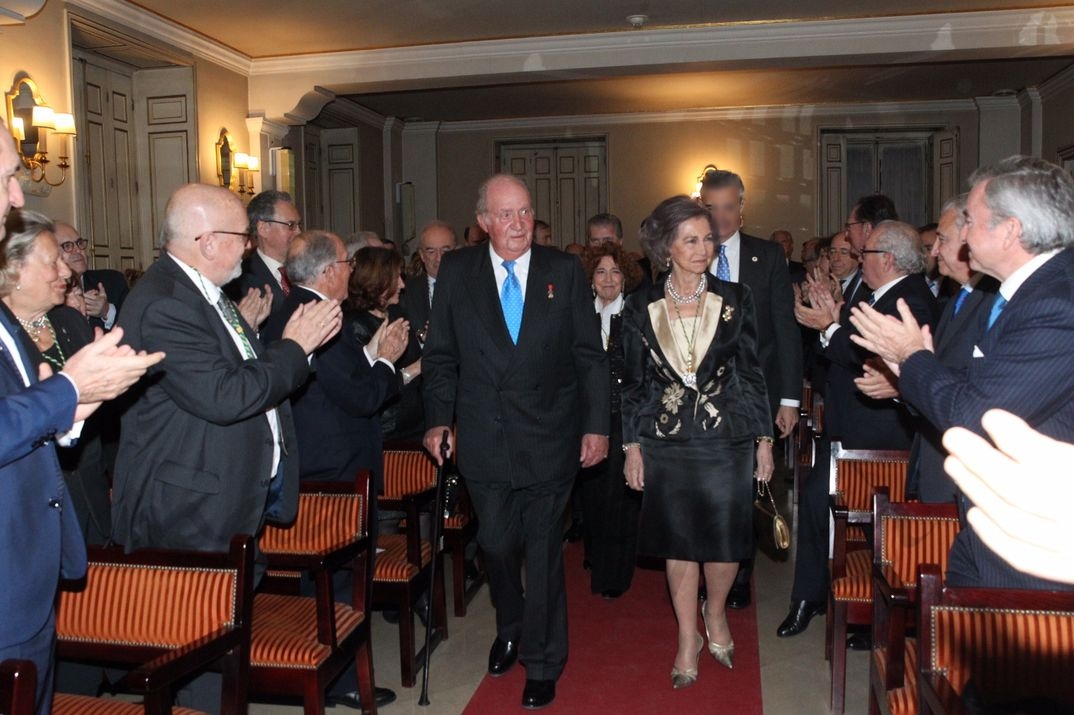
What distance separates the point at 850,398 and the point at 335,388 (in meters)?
2.16

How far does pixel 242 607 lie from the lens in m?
2.28

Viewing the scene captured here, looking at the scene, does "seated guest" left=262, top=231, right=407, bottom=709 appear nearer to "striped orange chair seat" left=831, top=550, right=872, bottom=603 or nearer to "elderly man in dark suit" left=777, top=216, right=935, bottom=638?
"striped orange chair seat" left=831, top=550, right=872, bottom=603

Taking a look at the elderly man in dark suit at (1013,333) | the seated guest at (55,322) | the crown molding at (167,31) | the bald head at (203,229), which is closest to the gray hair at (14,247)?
the seated guest at (55,322)

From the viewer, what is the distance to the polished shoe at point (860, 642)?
159 inches

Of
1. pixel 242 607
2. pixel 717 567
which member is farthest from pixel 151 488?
pixel 717 567

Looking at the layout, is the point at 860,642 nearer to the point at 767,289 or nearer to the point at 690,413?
the point at 690,413

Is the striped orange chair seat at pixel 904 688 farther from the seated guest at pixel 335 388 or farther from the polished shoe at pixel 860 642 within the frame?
the seated guest at pixel 335 388

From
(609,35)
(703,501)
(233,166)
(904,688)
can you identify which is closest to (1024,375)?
(904,688)

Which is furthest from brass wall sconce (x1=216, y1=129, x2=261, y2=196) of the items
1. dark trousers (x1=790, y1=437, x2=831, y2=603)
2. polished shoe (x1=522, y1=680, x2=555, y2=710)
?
polished shoe (x1=522, y1=680, x2=555, y2=710)

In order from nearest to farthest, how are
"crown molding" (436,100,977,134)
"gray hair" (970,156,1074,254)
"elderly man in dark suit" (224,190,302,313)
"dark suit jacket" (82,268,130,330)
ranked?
"gray hair" (970,156,1074,254) → "elderly man in dark suit" (224,190,302,313) → "dark suit jacket" (82,268,130,330) → "crown molding" (436,100,977,134)

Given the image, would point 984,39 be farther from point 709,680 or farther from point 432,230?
point 709,680

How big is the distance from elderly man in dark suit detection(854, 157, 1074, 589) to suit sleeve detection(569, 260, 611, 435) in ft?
4.43

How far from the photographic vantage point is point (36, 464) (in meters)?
1.99

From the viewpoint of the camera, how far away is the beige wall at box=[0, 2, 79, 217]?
21.0ft
